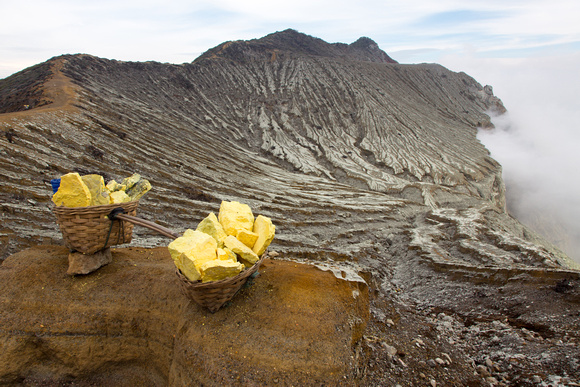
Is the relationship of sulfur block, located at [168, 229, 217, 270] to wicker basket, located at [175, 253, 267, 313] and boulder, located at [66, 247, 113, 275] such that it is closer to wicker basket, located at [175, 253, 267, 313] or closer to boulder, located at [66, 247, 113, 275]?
wicker basket, located at [175, 253, 267, 313]

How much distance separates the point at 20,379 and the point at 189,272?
8.17 ft

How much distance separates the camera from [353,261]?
979cm

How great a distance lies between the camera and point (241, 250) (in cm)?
358

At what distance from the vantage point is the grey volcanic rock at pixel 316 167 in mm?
7367

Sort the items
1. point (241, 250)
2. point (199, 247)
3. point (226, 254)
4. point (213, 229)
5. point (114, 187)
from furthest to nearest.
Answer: point (114, 187)
point (213, 229)
point (241, 250)
point (226, 254)
point (199, 247)

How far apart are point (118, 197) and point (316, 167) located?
20834 millimetres

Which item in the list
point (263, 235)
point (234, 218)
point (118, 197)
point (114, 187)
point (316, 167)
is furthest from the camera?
point (316, 167)

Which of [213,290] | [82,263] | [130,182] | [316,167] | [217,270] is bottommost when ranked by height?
[316,167]

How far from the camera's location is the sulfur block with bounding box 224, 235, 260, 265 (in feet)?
11.8

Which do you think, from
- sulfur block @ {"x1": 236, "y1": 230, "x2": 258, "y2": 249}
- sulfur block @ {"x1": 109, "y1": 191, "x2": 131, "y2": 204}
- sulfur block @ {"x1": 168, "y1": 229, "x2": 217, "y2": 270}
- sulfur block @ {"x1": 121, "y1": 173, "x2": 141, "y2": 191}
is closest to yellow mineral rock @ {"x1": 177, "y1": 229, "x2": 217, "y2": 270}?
sulfur block @ {"x1": 168, "y1": 229, "x2": 217, "y2": 270}

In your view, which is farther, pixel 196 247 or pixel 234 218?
pixel 234 218

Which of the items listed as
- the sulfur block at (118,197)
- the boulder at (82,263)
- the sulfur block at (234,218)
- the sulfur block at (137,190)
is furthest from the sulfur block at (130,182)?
the sulfur block at (234,218)

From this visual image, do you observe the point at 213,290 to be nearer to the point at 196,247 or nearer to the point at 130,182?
the point at 196,247

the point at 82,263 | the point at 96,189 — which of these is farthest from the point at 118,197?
the point at 82,263
